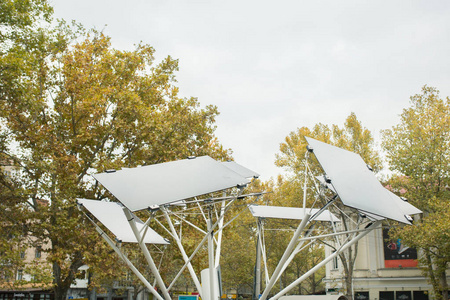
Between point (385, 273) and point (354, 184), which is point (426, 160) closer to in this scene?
point (385, 273)

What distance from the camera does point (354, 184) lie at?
→ 14633 millimetres

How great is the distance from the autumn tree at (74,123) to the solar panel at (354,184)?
14.6 m

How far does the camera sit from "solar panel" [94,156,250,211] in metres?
12.9

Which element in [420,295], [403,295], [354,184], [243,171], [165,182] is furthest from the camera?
[403,295]

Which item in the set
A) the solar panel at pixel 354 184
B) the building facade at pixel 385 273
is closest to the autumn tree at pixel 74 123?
the solar panel at pixel 354 184

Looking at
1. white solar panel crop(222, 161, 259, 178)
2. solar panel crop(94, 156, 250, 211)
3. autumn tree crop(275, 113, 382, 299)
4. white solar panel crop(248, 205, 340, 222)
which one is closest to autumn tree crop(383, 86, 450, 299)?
autumn tree crop(275, 113, 382, 299)

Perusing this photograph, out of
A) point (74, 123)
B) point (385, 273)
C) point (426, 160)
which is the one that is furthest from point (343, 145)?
point (74, 123)

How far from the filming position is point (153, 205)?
495 inches

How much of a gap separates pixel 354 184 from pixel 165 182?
19.6 feet

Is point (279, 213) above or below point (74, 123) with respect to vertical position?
below

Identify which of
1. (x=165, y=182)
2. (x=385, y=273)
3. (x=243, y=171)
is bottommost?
(x=385, y=273)

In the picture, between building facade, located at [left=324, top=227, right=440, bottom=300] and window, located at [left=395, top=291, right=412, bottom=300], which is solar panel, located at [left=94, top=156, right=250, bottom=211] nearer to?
building facade, located at [left=324, top=227, right=440, bottom=300]

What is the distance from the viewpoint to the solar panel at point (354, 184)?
13.3 meters

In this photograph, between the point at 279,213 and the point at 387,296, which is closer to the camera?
the point at 279,213
